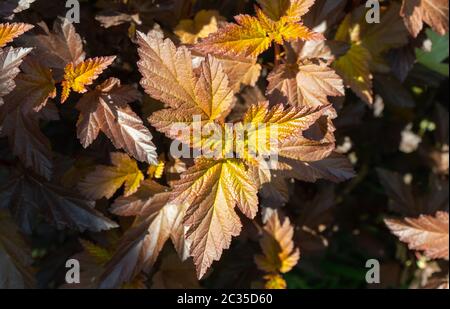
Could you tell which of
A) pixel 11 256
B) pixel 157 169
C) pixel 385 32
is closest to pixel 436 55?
pixel 385 32

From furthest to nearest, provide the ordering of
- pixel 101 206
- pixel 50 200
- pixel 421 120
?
1. pixel 421 120
2. pixel 101 206
3. pixel 50 200

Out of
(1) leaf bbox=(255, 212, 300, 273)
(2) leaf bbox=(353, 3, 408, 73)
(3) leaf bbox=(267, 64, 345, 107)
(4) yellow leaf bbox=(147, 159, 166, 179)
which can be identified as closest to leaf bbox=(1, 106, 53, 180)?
(4) yellow leaf bbox=(147, 159, 166, 179)

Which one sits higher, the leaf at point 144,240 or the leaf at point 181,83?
the leaf at point 181,83

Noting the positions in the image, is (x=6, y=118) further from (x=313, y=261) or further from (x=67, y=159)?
(x=313, y=261)

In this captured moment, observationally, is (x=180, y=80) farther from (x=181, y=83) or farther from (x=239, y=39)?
(x=239, y=39)

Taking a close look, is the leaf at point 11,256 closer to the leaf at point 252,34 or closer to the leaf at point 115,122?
the leaf at point 115,122

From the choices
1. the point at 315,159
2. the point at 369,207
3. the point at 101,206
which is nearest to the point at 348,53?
the point at 315,159

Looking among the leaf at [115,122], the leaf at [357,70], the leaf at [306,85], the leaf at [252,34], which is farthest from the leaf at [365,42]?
the leaf at [115,122]
